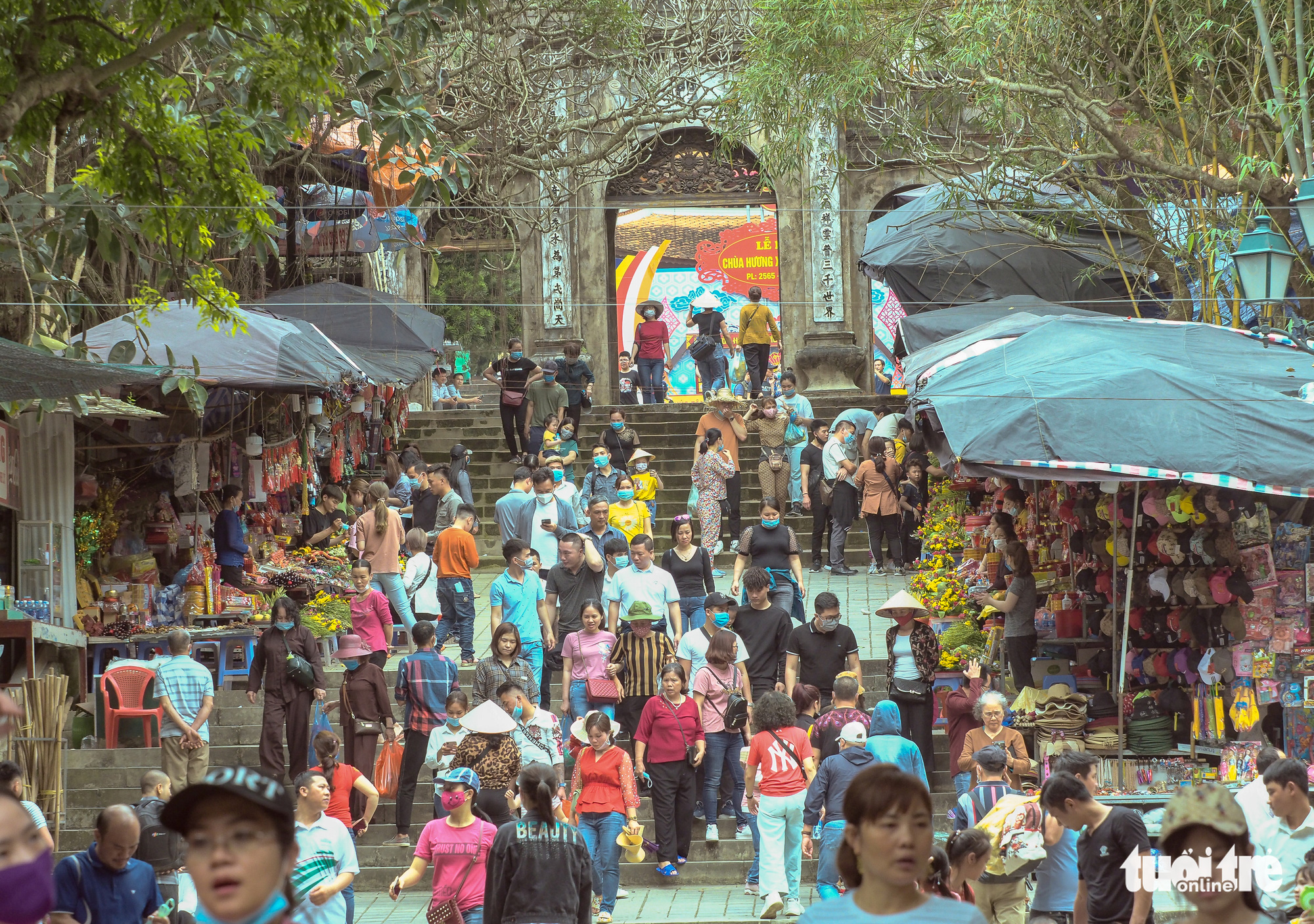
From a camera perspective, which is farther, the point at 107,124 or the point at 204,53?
the point at 204,53

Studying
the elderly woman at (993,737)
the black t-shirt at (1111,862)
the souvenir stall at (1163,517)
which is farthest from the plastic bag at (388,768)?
the black t-shirt at (1111,862)

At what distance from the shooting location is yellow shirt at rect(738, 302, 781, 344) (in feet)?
75.2

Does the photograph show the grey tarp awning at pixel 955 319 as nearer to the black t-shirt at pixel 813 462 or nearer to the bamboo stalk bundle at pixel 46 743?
the black t-shirt at pixel 813 462

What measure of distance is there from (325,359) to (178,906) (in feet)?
24.9

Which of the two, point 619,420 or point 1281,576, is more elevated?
point 619,420

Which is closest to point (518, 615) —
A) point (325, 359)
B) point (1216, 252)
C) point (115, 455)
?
point (325, 359)

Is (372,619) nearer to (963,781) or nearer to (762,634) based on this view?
(762,634)

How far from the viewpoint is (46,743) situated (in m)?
12.3

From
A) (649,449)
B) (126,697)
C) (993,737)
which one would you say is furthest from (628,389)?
(993,737)

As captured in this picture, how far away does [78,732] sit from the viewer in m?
13.7

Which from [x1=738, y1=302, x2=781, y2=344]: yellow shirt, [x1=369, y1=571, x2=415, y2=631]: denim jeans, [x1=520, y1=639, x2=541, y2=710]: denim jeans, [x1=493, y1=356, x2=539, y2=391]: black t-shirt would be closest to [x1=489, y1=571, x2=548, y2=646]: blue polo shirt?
[x1=520, y1=639, x2=541, y2=710]: denim jeans

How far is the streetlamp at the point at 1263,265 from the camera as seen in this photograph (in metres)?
10.6

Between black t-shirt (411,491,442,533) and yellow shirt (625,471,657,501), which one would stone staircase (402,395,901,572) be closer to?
yellow shirt (625,471,657,501)

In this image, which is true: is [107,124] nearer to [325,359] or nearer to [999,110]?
[325,359]
